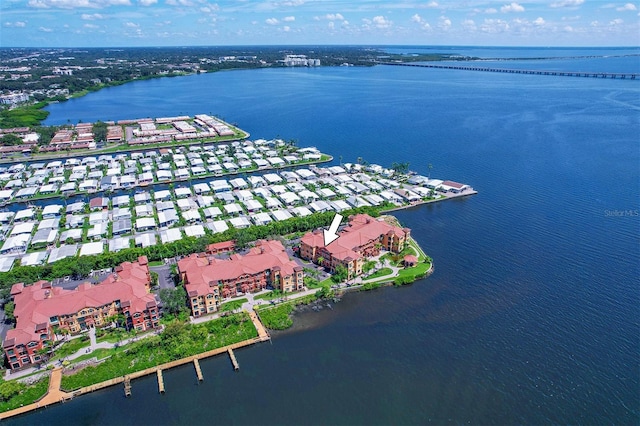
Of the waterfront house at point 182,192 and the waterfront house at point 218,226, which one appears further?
the waterfront house at point 182,192

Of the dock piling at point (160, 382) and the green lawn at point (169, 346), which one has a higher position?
the green lawn at point (169, 346)

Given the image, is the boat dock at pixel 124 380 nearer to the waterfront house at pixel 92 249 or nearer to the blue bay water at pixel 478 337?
the blue bay water at pixel 478 337

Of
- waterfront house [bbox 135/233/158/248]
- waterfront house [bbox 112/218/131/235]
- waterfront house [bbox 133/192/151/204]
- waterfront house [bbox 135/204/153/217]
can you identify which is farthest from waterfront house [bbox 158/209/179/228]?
waterfront house [bbox 133/192/151/204]

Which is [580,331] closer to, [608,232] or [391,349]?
[391,349]

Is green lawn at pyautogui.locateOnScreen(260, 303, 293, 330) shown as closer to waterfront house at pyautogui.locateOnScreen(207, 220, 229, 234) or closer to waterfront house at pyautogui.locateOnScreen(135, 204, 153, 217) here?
waterfront house at pyautogui.locateOnScreen(207, 220, 229, 234)

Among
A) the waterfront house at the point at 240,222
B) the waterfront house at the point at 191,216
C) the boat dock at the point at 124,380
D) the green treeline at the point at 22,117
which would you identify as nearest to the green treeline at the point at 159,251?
the waterfront house at the point at 240,222

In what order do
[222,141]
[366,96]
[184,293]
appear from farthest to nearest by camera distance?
1. [366,96]
2. [222,141]
3. [184,293]

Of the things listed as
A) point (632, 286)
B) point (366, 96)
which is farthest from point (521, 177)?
point (366, 96)

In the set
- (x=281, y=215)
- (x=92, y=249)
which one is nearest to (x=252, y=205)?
(x=281, y=215)
